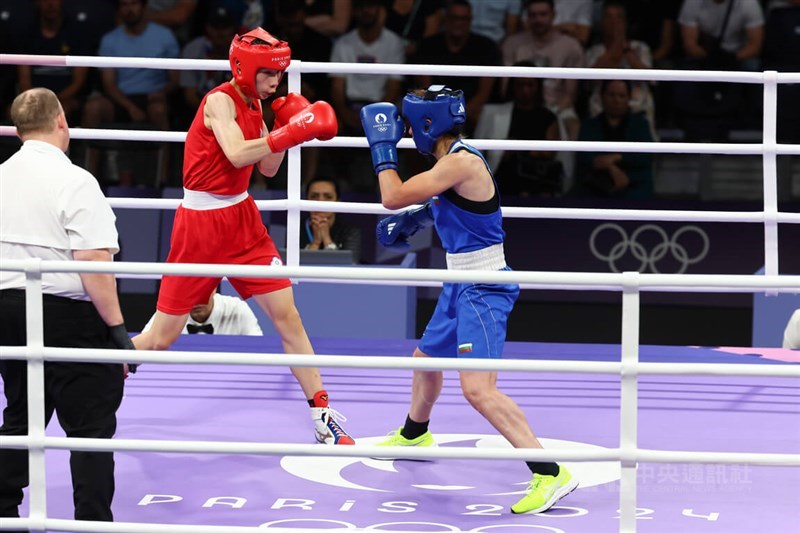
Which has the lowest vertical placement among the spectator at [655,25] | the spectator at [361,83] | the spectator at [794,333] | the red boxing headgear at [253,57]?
the spectator at [794,333]

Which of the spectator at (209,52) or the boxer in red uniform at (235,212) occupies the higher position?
the spectator at (209,52)

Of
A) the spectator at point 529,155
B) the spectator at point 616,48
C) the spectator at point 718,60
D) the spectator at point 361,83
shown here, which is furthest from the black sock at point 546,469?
the spectator at point 616,48

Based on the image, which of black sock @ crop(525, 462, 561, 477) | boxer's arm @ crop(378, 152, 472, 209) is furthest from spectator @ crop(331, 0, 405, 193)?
black sock @ crop(525, 462, 561, 477)

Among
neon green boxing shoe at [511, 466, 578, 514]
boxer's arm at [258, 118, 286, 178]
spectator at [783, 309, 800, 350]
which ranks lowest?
neon green boxing shoe at [511, 466, 578, 514]

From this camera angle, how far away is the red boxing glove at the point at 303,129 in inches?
165

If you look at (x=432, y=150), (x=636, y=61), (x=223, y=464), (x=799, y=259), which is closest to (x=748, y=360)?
(x=432, y=150)

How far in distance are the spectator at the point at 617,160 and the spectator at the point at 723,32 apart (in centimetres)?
92

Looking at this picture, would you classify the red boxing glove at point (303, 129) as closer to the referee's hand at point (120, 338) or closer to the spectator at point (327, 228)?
the referee's hand at point (120, 338)

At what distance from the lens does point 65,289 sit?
3270mm

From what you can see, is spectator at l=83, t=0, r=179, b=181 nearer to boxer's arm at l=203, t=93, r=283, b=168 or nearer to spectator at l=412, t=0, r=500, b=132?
spectator at l=412, t=0, r=500, b=132

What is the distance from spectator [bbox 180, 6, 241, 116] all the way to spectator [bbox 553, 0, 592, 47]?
2.28 meters

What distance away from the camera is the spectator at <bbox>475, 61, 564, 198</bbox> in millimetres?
8266

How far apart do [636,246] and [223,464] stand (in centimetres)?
443

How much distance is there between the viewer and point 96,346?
335cm
